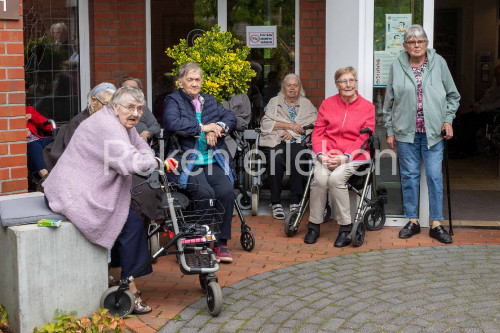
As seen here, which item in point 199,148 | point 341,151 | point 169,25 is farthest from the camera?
point 169,25

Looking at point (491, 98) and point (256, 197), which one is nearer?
point (256, 197)

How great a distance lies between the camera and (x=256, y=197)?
7.82m

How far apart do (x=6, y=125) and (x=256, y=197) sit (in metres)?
3.14

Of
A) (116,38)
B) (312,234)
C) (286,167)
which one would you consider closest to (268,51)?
(286,167)

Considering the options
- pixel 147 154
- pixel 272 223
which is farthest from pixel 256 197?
pixel 147 154

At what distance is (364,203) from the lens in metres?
7.19

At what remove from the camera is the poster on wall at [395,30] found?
721cm

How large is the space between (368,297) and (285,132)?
120 inches

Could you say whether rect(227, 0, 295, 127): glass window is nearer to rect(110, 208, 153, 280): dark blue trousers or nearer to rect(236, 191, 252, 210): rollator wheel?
rect(236, 191, 252, 210): rollator wheel

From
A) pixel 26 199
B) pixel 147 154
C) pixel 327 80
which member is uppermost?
pixel 327 80

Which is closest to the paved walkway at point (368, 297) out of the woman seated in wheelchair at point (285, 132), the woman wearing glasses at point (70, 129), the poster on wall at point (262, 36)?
the woman wearing glasses at point (70, 129)

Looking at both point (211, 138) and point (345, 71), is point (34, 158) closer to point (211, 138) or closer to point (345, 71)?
point (211, 138)

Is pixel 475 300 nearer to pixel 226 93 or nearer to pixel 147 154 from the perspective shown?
pixel 147 154

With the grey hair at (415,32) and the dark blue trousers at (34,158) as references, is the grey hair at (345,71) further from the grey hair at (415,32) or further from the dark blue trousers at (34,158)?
the dark blue trousers at (34,158)
